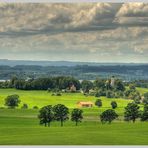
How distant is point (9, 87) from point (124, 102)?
3124 millimetres

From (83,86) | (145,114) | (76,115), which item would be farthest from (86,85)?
(145,114)

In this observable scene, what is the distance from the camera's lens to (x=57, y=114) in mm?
13969

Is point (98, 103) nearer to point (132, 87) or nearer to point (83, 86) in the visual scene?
point (83, 86)

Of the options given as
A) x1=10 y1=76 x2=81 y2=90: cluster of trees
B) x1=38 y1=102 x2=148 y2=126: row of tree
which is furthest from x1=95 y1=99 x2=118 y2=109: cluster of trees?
x1=10 y1=76 x2=81 y2=90: cluster of trees

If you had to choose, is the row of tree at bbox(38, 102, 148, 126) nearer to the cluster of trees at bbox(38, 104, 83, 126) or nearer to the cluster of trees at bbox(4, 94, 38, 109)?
the cluster of trees at bbox(38, 104, 83, 126)

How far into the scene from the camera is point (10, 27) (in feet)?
45.4

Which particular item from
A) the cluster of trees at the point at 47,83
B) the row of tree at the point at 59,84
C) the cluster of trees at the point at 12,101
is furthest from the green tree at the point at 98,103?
the cluster of trees at the point at 12,101

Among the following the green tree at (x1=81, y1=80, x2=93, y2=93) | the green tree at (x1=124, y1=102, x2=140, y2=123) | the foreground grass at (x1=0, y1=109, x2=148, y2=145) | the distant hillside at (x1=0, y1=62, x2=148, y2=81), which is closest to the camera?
the foreground grass at (x1=0, y1=109, x2=148, y2=145)

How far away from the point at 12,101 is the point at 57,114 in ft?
4.11

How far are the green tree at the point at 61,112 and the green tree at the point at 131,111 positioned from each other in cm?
160

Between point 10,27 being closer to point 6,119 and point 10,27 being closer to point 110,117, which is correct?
point 6,119

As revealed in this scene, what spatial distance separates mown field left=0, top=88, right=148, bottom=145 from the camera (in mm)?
13461

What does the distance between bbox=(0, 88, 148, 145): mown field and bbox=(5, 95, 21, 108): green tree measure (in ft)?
0.36

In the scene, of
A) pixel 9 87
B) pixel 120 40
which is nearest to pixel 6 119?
pixel 9 87
